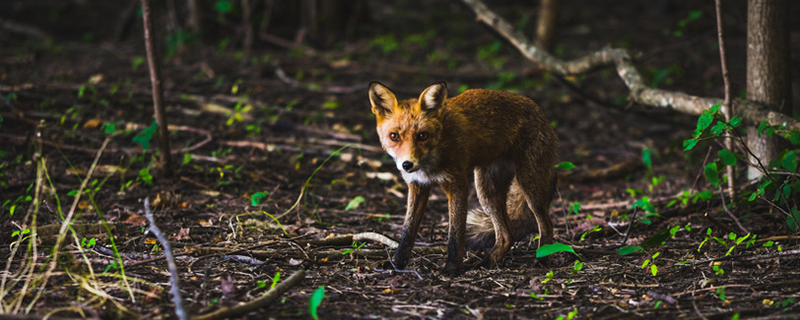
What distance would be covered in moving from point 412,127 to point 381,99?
0.35m

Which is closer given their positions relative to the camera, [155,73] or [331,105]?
[155,73]

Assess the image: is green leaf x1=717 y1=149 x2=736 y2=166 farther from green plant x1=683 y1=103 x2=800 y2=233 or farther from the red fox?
the red fox

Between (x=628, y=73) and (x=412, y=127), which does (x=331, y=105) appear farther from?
(x=412, y=127)

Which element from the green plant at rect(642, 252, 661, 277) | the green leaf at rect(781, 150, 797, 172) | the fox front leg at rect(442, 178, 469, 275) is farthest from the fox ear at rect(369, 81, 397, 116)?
the green leaf at rect(781, 150, 797, 172)

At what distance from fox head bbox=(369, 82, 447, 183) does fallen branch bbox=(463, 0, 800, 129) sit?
268cm

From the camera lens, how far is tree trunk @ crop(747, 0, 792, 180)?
526cm

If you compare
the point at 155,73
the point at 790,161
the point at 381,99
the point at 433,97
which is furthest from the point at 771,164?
the point at 155,73

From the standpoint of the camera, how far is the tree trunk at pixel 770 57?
207 inches

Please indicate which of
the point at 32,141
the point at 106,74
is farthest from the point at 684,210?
the point at 106,74

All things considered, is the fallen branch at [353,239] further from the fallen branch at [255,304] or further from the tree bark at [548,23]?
the tree bark at [548,23]

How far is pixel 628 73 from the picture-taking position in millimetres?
6461

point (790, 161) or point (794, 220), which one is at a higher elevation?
point (790, 161)

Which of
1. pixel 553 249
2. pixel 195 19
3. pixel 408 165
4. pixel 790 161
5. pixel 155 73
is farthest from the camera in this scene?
pixel 195 19

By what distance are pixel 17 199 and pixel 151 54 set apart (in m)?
1.66
